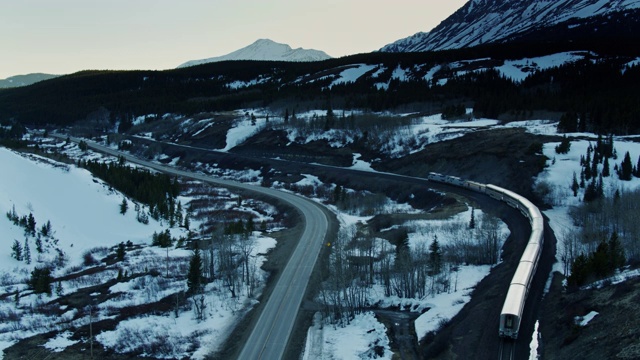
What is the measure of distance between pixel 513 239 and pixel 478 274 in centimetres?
891

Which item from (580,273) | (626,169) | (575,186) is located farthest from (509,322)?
(626,169)

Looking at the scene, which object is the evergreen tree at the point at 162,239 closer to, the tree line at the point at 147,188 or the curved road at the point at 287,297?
the tree line at the point at 147,188

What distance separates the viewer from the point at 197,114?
196 metres

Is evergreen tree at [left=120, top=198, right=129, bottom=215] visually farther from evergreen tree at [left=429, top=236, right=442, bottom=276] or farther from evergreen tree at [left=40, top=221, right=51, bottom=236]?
evergreen tree at [left=429, top=236, right=442, bottom=276]

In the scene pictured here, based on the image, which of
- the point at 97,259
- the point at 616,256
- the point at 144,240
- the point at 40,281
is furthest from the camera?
the point at 144,240

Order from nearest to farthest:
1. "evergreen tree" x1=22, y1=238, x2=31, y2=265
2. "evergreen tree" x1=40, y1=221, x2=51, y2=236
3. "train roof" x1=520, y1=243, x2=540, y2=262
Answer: "train roof" x1=520, y1=243, x2=540, y2=262 → "evergreen tree" x1=22, y1=238, x2=31, y2=265 → "evergreen tree" x1=40, y1=221, x2=51, y2=236

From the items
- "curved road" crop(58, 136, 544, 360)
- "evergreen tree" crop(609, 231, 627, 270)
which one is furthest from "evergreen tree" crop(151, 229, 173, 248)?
"evergreen tree" crop(609, 231, 627, 270)

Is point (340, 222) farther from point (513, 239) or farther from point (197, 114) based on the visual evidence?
point (197, 114)

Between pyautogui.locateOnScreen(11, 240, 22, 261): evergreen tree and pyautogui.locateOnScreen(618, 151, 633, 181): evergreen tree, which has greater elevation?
pyautogui.locateOnScreen(618, 151, 633, 181): evergreen tree

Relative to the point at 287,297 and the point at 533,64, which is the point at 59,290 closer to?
the point at 287,297

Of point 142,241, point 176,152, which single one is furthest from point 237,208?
point 176,152

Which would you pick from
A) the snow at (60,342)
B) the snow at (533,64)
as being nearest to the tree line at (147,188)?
the snow at (60,342)

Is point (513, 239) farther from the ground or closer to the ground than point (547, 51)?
closer to the ground

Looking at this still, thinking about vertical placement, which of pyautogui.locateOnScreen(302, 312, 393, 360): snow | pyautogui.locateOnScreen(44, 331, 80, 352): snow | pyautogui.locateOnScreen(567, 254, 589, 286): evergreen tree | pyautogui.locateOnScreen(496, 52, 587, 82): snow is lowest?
pyautogui.locateOnScreen(302, 312, 393, 360): snow
